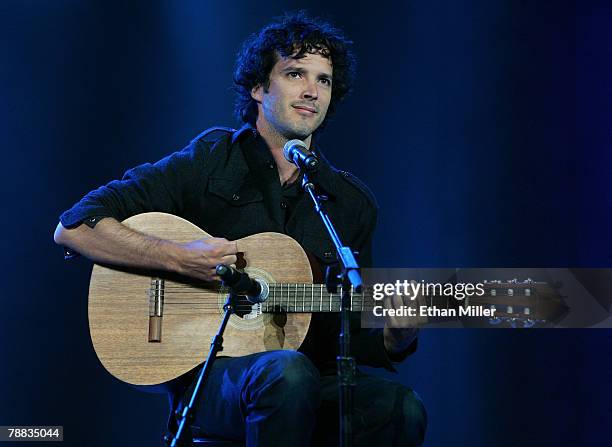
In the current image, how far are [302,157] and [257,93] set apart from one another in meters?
1.15

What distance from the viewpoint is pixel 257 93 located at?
11.7 feet

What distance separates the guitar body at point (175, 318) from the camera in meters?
2.81

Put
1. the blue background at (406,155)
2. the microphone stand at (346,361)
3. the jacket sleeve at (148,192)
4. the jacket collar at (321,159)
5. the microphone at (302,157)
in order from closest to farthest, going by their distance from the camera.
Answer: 1. the microphone stand at (346,361)
2. the microphone at (302,157)
3. the jacket sleeve at (148,192)
4. the jacket collar at (321,159)
5. the blue background at (406,155)

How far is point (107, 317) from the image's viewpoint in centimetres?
289

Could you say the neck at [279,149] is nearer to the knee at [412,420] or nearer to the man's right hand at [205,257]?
the man's right hand at [205,257]

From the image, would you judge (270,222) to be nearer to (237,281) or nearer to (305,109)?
(305,109)

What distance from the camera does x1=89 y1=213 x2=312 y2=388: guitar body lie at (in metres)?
2.81

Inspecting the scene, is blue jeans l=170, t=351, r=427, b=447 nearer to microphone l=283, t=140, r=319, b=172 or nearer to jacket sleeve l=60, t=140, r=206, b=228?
microphone l=283, t=140, r=319, b=172

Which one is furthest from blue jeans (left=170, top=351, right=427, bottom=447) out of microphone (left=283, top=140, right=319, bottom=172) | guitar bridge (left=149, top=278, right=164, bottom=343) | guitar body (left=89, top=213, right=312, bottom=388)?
microphone (left=283, top=140, right=319, bottom=172)

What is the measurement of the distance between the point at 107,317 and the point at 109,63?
1762 millimetres

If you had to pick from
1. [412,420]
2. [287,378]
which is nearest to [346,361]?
[287,378]

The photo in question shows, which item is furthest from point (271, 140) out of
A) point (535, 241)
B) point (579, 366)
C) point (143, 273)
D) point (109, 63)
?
point (579, 366)

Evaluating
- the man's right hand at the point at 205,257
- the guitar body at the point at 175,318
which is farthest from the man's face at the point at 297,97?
the man's right hand at the point at 205,257

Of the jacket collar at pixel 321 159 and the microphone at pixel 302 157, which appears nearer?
the microphone at pixel 302 157
